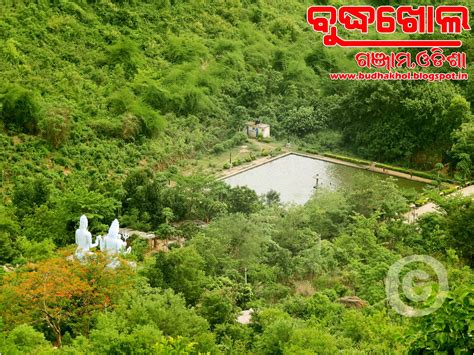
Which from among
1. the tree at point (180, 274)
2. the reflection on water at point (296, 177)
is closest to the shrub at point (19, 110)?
the reflection on water at point (296, 177)

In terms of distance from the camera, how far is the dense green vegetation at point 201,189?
12.1 metres

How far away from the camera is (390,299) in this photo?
13539mm

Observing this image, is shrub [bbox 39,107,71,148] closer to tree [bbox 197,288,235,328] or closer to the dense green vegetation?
the dense green vegetation

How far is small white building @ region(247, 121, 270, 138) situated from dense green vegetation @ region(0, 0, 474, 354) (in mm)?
407

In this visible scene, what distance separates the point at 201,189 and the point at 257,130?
22.2 ft

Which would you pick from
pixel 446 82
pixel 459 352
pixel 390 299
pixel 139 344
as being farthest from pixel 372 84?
pixel 459 352

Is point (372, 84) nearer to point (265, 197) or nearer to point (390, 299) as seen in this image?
point (265, 197)

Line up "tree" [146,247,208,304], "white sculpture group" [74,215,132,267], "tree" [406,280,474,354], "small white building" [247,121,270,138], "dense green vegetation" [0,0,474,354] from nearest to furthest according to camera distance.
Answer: "tree" [406,280,474,354]
"dense green vegetation" [0,0,474,354]
"tree" [146,247,208,304]
"white sculpture group" [74,215,132,267]
"small white building" [247,121,270,138]

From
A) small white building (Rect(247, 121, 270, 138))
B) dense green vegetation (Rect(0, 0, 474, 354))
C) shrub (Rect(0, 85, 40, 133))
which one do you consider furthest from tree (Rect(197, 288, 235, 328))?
small white building (Rect(247, 121, 270, 138))

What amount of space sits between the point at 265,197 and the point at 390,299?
637cm

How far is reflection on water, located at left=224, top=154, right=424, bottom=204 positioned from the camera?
21484mm

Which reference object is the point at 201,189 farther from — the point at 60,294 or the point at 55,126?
the point at 60,294

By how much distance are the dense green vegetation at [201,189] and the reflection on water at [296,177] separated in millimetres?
949

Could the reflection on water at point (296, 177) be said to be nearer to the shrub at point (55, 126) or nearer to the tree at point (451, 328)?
the shrub at point (55, 126)
